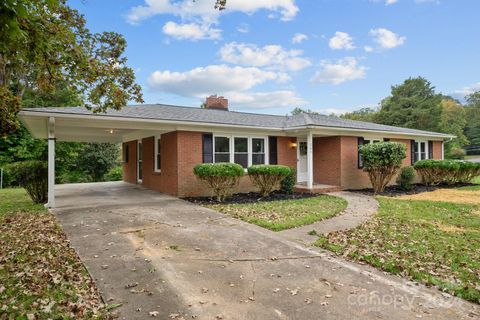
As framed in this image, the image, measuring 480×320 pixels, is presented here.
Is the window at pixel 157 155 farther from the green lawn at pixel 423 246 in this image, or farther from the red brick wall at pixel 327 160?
the green lawn at pixel 423 246

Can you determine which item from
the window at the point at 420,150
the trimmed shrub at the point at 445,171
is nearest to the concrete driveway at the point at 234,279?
the trimmed shrub at the point at 445,171

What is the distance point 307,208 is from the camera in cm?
859

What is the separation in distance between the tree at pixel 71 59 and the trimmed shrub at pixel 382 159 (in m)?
9.88

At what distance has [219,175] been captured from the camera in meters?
9.68

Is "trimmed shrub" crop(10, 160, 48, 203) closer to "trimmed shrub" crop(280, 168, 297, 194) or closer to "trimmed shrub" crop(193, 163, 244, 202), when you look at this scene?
"trimmed shrub" crop(193, 163, 244, 202)

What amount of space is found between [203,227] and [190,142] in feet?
16.5

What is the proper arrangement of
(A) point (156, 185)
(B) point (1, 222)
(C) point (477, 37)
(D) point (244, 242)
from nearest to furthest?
1. (D) point (244, 242)
2. (B) point (1, 222)
3. (A) point (156, 185)
4. (C) point (477, 37)

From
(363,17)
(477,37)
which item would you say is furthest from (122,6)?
(477,37)

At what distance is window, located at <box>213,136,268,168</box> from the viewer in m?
11.6

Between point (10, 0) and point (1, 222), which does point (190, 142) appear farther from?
point (10, 0)

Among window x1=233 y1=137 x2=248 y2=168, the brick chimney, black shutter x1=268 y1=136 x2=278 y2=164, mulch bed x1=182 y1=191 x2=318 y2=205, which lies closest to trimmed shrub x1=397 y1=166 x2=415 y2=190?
mulch bed x1=182 y1=191 x2=318 y2=205

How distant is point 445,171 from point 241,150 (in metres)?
11.0

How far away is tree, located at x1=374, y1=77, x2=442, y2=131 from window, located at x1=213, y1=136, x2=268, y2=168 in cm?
3077

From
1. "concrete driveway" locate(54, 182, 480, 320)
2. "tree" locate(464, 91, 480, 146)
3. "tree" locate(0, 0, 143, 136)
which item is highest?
"tree" locate(464, 91, 480, 146)
